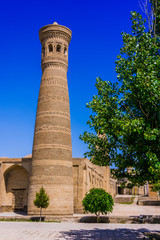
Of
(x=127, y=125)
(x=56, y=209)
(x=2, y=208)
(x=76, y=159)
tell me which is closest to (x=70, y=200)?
(x=56, y=209)

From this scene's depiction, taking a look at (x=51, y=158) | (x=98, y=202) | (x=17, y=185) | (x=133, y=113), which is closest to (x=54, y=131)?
(x=51, y=158)

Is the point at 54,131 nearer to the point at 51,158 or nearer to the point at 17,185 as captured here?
the point at 51,158

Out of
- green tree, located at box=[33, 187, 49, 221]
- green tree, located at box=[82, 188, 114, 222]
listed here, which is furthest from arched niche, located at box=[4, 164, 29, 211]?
green tree, located at box=[82, 188, 114, 222]

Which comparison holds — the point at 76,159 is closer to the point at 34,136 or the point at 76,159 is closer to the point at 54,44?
the point at 34,136

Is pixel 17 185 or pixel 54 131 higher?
pixel 54 131

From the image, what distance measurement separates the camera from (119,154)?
30.2ft

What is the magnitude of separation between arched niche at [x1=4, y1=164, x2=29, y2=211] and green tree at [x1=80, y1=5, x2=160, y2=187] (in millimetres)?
15509

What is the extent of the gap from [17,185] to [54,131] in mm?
7101

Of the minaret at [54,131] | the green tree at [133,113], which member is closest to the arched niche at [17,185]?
the minaret at [54,131]

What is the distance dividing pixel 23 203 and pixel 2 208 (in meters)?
1.75

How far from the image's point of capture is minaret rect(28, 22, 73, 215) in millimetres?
19516

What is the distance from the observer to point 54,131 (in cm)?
2045

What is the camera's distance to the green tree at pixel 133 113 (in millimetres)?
7805

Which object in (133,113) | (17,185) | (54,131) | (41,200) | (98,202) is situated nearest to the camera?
(133,113)
